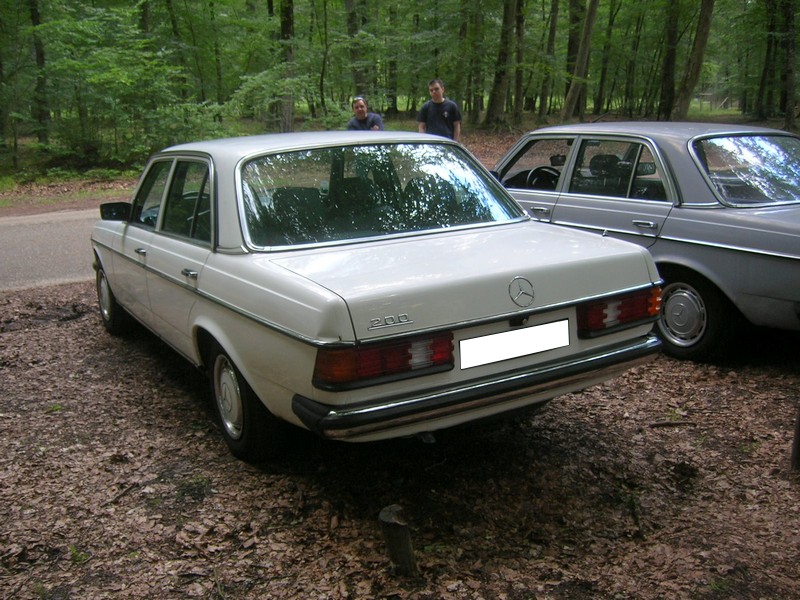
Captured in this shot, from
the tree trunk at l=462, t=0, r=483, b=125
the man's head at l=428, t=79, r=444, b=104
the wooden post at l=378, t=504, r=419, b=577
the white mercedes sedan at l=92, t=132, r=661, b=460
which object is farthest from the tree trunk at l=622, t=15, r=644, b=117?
the wooden post at l=378, t=504, r=419, b=577

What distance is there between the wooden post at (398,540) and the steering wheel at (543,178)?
4358 mm

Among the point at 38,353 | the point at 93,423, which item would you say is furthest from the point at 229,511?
the point at 38,353

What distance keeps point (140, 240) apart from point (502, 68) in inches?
813

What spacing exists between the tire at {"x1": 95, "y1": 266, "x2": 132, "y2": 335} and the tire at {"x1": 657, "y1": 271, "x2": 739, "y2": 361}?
4319 mm

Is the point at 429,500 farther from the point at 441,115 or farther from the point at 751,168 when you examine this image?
the point at 441,115

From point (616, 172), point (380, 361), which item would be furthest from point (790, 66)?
point (380, 361)

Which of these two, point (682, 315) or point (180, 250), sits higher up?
point (180, 250)

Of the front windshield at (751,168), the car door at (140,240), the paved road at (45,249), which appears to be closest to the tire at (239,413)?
the car door at (140,240)

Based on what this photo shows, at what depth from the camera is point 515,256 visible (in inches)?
129

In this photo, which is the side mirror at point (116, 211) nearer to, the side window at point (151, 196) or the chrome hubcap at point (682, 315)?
the side window at point (151, 196)

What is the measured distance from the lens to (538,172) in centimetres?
656

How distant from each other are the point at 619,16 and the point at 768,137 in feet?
101

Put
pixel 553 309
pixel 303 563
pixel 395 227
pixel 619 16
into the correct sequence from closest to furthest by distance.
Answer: pixel 303 563 < pixel 553 309 < pixel 395 227 < pixel 619 16

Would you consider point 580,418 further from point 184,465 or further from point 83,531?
point 83,531
